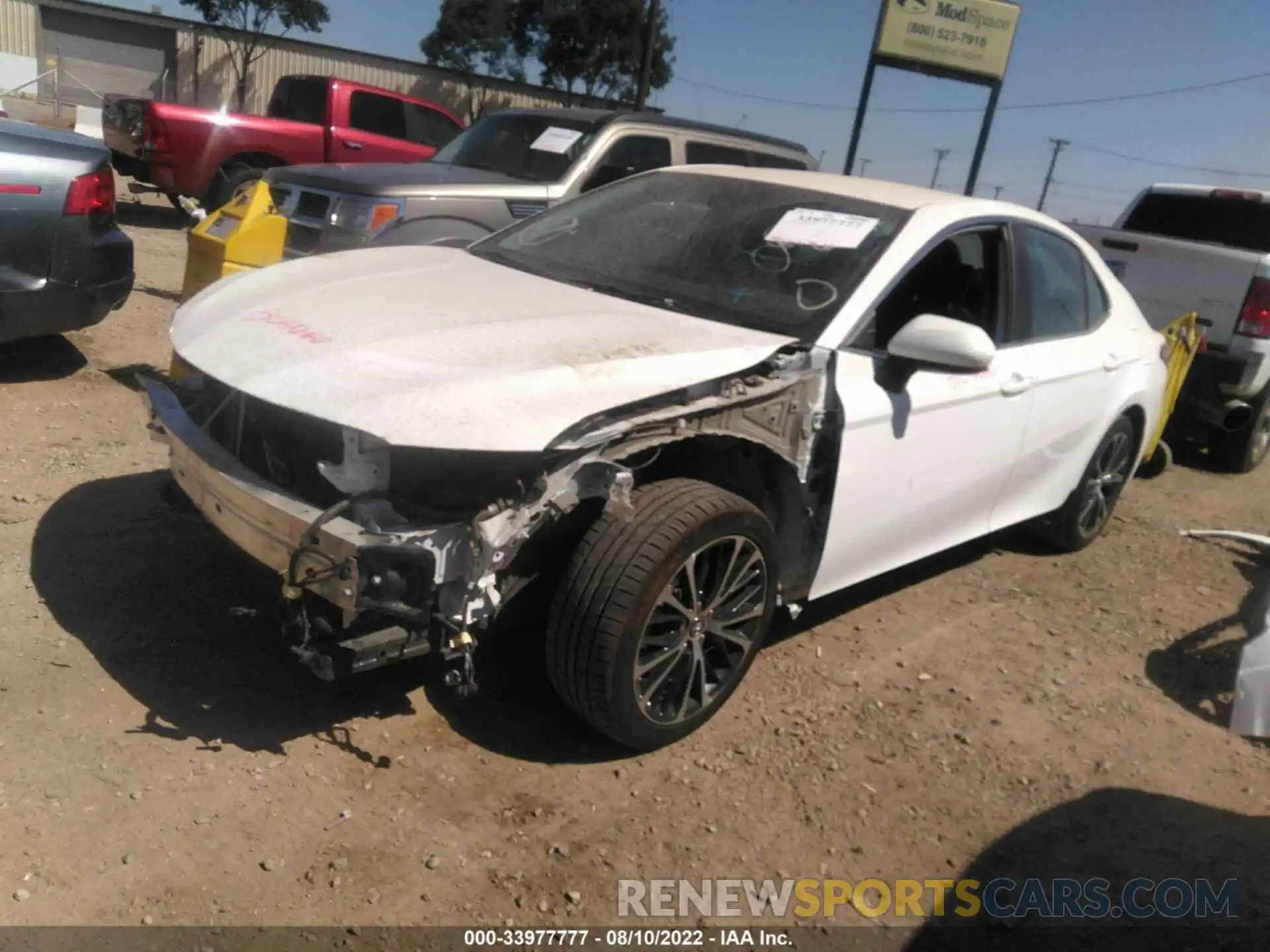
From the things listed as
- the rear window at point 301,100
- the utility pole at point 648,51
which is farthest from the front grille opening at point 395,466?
the utility pole at point 648,51

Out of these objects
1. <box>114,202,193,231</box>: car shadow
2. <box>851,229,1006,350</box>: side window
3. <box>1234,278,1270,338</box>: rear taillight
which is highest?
<box>851,229,1006,350</box>: side window

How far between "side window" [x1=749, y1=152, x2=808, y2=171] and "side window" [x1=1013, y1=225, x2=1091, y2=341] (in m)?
4.09

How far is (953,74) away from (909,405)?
41.1 feet

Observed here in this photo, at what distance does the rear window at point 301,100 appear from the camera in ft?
42.3

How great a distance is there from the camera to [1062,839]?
3109mm

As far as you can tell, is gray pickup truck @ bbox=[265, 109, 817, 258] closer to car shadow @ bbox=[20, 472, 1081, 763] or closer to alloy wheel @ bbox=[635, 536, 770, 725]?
car shadow @ bbox=[20, 472, 1081, 763]

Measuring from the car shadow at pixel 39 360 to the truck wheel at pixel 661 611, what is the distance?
4182mm

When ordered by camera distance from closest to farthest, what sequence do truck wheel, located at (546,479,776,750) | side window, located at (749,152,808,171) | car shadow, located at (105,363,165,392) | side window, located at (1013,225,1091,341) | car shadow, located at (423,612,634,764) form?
truck wheel, located at (546,479,776,750) → car shadow, located at (423,612,634,764) → side window, located at (1013,225,1091,341) → car shadow, located at (105,363,165,392) → side window, located at (749,152,808,171)

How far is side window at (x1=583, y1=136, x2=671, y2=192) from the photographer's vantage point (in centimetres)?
745

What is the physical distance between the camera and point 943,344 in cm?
325

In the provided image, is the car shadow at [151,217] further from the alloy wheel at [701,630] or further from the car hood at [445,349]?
the alloy wheel at [701,630]

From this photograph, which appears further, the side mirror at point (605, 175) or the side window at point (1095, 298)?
the side mirror at point (605, 175)

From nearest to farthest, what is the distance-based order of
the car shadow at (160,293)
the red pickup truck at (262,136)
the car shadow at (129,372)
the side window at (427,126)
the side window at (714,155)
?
the car shadow at (129,372)
the side window at (714,155)
the car shadow at (160,293)
the red pickup truck at (262,136)
the side window at (427,126)

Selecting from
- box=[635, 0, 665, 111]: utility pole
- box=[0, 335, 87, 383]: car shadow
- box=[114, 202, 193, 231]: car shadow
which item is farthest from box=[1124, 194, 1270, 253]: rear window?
box=[635, 0, 665, 111]: utility pole
